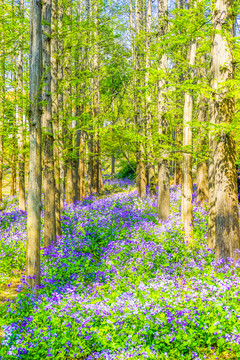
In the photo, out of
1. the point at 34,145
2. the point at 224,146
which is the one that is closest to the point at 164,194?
the point at 224,146

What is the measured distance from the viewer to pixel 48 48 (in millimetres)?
8469

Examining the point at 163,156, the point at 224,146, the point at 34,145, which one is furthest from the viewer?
the point at 163,156

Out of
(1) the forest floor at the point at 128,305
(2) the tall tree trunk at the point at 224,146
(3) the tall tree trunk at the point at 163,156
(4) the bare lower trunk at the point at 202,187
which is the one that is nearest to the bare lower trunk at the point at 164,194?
(3) the tall tree trunk at the point at 163,156

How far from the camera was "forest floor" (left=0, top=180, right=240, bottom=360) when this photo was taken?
4188 millimetres

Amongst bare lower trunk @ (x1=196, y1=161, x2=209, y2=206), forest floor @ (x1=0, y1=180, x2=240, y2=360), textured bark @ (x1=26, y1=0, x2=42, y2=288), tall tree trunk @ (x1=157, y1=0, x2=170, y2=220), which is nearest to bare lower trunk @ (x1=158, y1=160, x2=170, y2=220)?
tall tree trunk @ (x1=157, y1=0, x2=170, y2=220)

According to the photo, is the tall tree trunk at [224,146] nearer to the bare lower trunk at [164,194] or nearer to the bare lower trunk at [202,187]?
the bare lower trunk at [164,194]

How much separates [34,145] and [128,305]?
3500mm

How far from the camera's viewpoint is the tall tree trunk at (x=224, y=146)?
6.15 meters

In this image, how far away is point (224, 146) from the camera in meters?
6.21

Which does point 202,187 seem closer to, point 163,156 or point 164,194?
point 164,194

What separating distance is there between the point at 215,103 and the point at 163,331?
475 centimetres

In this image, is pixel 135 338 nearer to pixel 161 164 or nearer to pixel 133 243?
pixel 133 243

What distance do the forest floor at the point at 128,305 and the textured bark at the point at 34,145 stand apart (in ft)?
1.64

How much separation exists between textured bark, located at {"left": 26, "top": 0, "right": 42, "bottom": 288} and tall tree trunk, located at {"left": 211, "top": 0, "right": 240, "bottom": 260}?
148 inches
